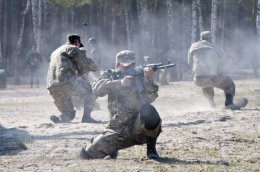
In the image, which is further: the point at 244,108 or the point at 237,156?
the point at 244,108

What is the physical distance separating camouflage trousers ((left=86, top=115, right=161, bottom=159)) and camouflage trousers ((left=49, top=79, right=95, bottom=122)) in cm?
395

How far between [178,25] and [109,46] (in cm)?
908

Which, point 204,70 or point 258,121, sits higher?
point 204,70

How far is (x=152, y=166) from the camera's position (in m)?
7.14

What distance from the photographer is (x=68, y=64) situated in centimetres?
1148

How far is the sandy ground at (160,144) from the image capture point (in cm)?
725

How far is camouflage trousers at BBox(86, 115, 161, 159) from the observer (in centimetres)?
740

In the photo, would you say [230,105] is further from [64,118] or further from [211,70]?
[64,118]

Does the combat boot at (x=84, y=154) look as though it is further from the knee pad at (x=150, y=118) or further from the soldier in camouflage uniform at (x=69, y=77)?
the soldier in camouflage uniform at (x=69, y=77)

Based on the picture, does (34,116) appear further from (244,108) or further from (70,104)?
(244,108)

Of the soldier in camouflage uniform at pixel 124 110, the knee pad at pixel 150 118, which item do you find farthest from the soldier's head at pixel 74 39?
the knee pad at pixel 150 118

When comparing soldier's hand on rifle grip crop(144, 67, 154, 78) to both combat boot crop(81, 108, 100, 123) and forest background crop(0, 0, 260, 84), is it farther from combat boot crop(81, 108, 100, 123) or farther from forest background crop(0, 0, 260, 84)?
forest background crop(0, 0, 260, 84)

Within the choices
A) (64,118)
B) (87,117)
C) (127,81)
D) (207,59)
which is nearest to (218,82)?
(207,59)

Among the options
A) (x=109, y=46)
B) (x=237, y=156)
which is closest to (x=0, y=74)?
(x=109, y=46)
